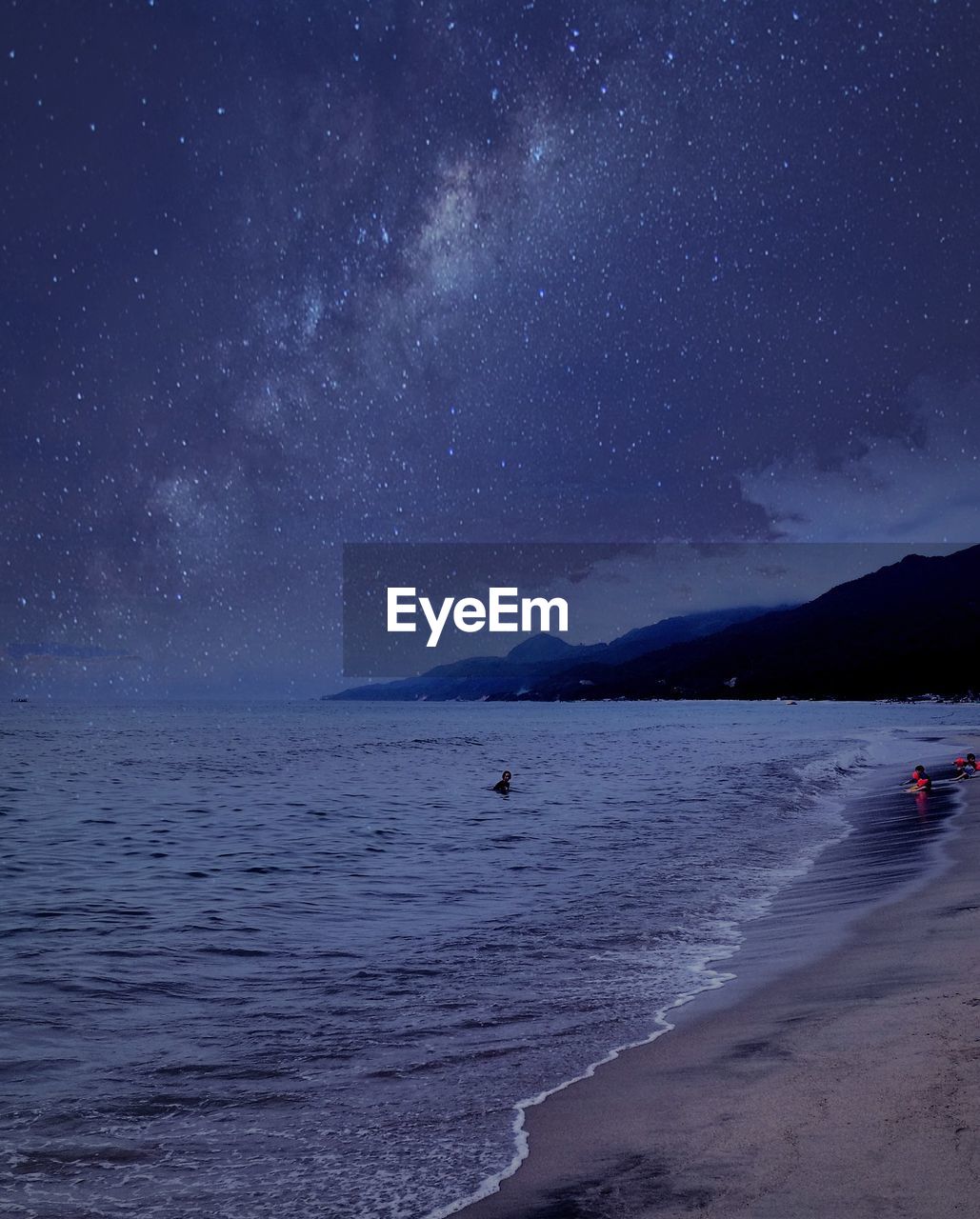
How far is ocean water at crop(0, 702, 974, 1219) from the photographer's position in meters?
5.34

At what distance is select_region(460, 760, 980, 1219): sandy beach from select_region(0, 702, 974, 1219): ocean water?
18.4 inches

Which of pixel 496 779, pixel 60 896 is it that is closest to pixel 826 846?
pixel 60 896

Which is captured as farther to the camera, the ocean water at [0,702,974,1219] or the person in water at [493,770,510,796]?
the person in water at [493,770,510,796]

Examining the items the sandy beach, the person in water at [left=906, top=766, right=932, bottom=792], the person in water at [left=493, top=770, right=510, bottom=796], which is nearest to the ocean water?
the sandy beach

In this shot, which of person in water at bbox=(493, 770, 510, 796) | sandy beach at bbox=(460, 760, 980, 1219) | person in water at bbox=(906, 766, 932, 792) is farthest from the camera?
person in water at bbox=(493, 770, 510, 796)

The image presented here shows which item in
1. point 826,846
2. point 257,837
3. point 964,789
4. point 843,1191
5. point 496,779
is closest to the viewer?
point 843,1191

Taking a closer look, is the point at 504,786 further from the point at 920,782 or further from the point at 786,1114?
the point at 786,1114

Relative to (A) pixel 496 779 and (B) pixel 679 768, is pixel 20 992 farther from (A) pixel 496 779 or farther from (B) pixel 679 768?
(B) pixel 679 768

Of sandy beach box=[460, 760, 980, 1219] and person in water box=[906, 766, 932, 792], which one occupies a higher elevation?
sandy beach box=[460, 760, 980, 1219]

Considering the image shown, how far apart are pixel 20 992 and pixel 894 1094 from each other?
27.8ft

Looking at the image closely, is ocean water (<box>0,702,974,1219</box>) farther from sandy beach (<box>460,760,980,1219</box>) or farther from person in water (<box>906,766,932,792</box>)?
person in water (<box>906,766,932,792</box>)

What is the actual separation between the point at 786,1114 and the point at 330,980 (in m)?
5.93

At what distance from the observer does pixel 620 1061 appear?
6.60 metres

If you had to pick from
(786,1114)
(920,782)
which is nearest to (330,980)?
(786,1114)
